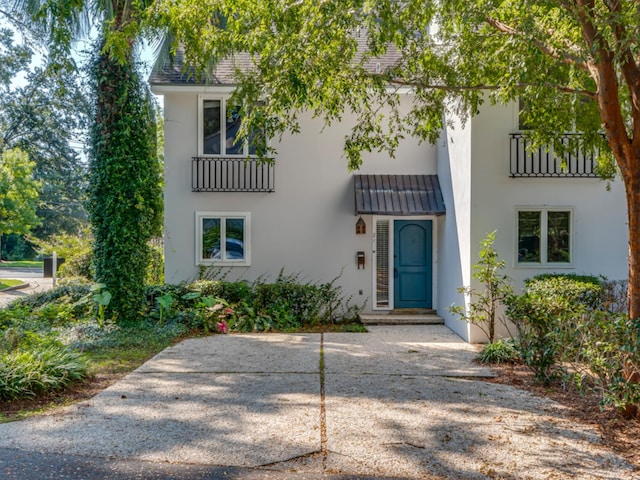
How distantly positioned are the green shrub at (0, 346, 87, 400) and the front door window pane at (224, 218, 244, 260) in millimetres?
5729

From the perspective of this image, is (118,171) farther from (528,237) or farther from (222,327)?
(528,237)

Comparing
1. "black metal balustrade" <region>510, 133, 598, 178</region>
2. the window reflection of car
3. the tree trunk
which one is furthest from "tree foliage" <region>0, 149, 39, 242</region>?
the tree trunk

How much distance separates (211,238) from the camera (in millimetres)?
12289

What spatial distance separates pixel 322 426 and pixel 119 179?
7181 mm

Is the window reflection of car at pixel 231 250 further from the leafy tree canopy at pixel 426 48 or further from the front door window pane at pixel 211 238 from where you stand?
the leafy tree canopy at pixel 426 48

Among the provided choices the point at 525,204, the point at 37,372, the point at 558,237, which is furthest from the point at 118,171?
the point at 558,237

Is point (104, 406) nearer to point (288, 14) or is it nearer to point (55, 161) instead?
point (288, 14)

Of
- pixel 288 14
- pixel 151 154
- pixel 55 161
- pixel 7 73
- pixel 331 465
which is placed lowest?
pixel 331 465

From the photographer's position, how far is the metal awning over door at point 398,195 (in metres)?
11.5

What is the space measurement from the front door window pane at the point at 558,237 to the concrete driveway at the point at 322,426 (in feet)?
12.5

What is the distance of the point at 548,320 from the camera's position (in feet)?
21.4

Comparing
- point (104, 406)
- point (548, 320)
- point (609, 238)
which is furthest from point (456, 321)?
point (104, 406)

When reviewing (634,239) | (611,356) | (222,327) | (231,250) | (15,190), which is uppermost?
(15,190)

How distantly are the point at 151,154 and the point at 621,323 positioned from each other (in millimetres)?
8890
